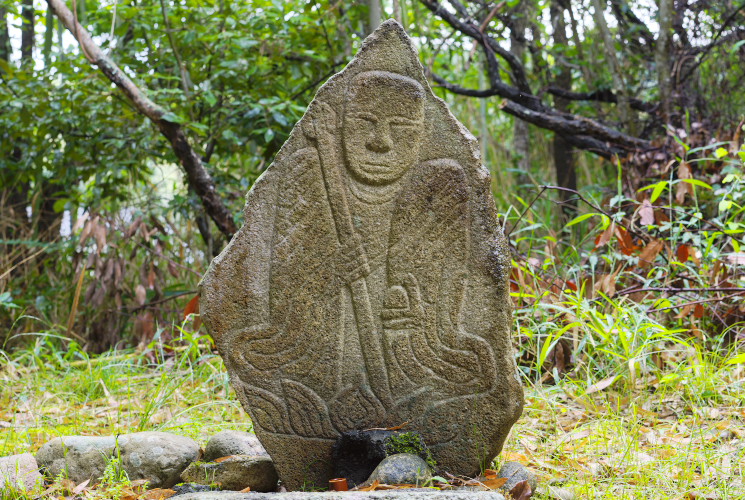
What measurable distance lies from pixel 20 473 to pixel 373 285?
50.0 inches

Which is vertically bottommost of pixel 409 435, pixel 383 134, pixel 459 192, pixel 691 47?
pixel 409 435

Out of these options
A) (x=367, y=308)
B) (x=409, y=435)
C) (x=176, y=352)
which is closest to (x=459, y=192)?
(x=367, y=308)

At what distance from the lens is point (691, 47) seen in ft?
18.2

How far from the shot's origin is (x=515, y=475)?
2334mm

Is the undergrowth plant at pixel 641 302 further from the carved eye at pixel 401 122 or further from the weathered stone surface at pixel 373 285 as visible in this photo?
the carved eye at pixel 401 122

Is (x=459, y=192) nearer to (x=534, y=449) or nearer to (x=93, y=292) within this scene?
(x=534, y=449)

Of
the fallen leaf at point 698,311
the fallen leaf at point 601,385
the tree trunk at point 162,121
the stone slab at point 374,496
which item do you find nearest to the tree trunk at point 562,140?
the fallen leaf at point 698,311

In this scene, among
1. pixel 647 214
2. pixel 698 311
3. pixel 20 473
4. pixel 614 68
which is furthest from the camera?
pixel 614 68

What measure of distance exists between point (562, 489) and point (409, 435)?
0.49m

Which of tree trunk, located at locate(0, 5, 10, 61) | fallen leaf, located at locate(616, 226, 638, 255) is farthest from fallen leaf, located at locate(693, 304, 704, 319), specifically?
tree trunk, located at locate(0, 5, 10, 61)

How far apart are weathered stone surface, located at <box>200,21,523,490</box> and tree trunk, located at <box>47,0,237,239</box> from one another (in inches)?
78.4

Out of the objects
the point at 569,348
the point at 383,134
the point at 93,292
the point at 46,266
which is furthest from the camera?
Answer: the point at 46,266

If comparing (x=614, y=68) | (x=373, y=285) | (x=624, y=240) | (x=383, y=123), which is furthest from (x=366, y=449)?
(x=614, y=68)

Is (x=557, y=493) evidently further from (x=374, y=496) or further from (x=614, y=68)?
(x=614, y=68)
